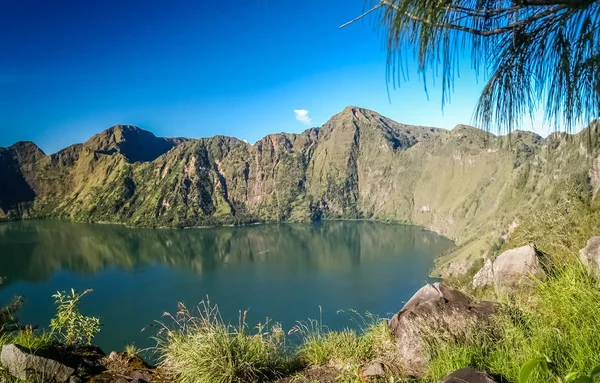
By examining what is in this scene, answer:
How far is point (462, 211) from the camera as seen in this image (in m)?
193

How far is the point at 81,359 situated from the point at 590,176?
117941 millimetres

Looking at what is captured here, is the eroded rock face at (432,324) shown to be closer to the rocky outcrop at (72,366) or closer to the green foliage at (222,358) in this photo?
the green foliage at (222,358)

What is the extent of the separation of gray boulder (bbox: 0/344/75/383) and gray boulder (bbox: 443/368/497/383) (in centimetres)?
385

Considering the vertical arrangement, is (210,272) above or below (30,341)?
below

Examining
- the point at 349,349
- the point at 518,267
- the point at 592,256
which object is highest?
the point at 592,256

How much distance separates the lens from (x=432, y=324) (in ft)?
14.1

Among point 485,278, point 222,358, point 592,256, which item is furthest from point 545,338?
point 485,278

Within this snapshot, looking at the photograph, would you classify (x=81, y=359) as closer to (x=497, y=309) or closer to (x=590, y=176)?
(x=497, y=309)

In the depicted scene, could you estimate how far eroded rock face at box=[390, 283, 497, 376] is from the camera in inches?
160

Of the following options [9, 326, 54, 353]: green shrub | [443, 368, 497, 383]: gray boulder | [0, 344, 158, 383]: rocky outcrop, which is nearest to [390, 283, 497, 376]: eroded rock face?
[443, 368, 497, 383]: gray boulder

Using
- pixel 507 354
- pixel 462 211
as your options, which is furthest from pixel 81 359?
A: pixel 462 211

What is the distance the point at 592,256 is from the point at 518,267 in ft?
4.31

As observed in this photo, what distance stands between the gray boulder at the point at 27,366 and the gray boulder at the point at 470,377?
12.6 ft

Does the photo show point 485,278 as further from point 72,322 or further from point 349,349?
point 72,322
